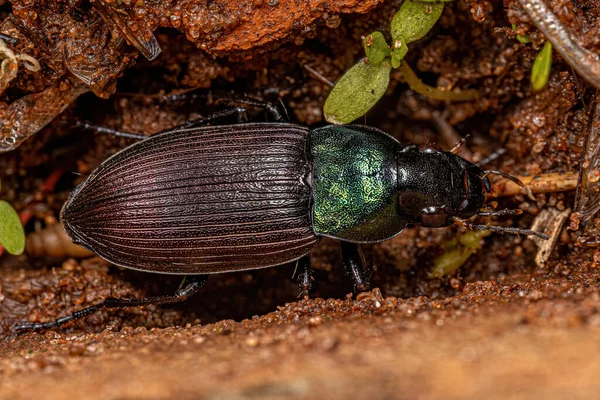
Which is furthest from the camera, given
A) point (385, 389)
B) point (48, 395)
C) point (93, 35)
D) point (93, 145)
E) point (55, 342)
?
point (93, 145)

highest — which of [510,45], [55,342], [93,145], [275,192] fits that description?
[510,45]

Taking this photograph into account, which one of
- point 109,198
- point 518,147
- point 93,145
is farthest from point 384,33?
point 93,145

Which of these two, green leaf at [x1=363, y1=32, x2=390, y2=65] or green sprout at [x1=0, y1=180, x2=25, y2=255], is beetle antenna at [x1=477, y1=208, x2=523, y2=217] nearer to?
green leaf at [x1=363, y1=32, x2=390, y2=65]

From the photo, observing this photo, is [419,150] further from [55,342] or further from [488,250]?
[55,342]

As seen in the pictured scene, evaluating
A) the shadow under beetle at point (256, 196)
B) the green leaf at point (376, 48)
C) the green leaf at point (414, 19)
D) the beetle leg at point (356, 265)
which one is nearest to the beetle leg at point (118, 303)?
the shadow under beetle at point (256, 196)

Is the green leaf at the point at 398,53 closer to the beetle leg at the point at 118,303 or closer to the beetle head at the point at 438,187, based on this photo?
the beetle head at the point at 438,187

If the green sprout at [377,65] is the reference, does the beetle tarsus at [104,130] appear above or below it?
below

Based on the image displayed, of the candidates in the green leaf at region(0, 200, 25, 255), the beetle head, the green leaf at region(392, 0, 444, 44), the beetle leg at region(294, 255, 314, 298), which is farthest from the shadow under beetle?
the green leaf at region(392, 0, 444, 44)
